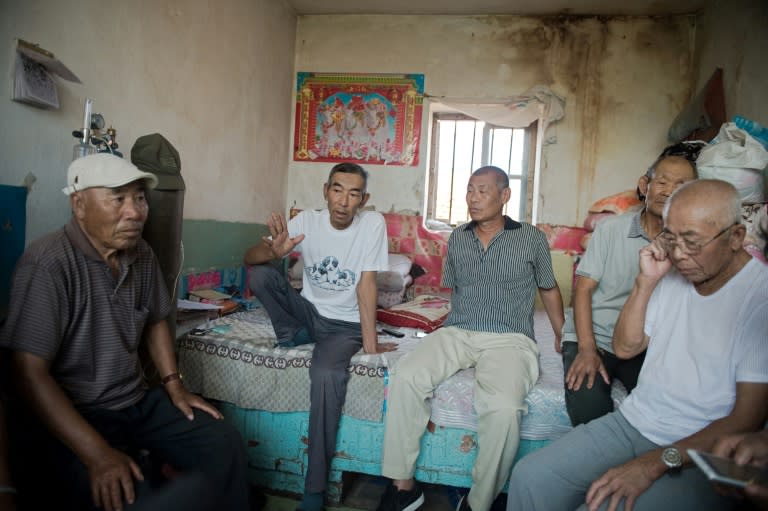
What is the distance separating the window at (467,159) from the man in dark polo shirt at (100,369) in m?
3.29

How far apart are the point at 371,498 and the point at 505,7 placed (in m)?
4.05

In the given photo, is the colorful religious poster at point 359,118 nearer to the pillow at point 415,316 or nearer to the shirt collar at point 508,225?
the pillow at point 415,316

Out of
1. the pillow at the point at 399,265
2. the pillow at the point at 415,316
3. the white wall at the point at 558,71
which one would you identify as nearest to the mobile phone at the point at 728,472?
the pillow at the point at 415,316

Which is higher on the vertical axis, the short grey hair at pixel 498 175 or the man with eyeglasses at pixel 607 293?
the short grey hair at pixel 498 175

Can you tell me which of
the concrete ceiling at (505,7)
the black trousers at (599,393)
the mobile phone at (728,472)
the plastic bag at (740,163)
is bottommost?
the black trousers at (599,393)

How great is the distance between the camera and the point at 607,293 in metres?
2.08

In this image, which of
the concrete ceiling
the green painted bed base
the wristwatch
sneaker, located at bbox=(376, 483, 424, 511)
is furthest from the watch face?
the concrete ceiling

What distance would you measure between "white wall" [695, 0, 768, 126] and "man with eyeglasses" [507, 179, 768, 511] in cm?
195

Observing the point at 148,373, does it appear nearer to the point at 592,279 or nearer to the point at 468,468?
the point at 468,468

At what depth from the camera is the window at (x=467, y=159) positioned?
14.6 ft

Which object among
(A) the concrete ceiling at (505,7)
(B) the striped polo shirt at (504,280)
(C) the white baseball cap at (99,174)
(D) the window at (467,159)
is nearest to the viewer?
(C) the white baseball cap at (99,174)

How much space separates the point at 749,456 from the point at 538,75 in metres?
3.87

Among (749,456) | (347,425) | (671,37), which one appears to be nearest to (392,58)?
(671,37)

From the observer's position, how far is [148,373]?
1.94m
